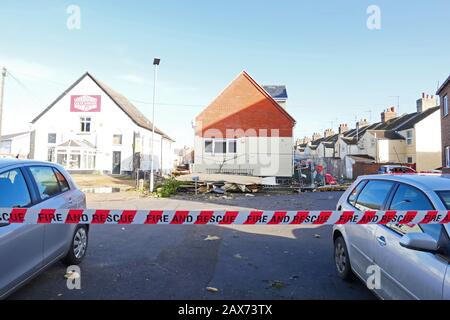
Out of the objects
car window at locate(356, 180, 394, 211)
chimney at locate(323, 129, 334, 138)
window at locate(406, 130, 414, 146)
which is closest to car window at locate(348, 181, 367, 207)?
car window at locate(356, 180, 394, 211)

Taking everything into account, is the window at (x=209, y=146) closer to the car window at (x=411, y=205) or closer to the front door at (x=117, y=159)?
the front door at (x=117, y=159)

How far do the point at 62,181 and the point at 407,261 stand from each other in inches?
188

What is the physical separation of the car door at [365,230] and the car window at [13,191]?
13.5 ft

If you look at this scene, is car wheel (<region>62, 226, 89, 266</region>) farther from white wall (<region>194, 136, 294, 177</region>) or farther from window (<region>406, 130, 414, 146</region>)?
window (<region>406, 130, 414, 146</region>)

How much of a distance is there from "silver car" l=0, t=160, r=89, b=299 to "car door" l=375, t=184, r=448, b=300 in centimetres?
389

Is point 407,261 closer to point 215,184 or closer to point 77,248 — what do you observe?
point 77,248

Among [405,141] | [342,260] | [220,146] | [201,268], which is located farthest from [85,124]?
[405,141]

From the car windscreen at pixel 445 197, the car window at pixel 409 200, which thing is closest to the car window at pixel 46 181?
the car window at pixel 409 200

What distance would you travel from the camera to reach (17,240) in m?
3.30

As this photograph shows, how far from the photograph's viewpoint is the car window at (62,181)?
476 cm

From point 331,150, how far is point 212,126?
38.1m
